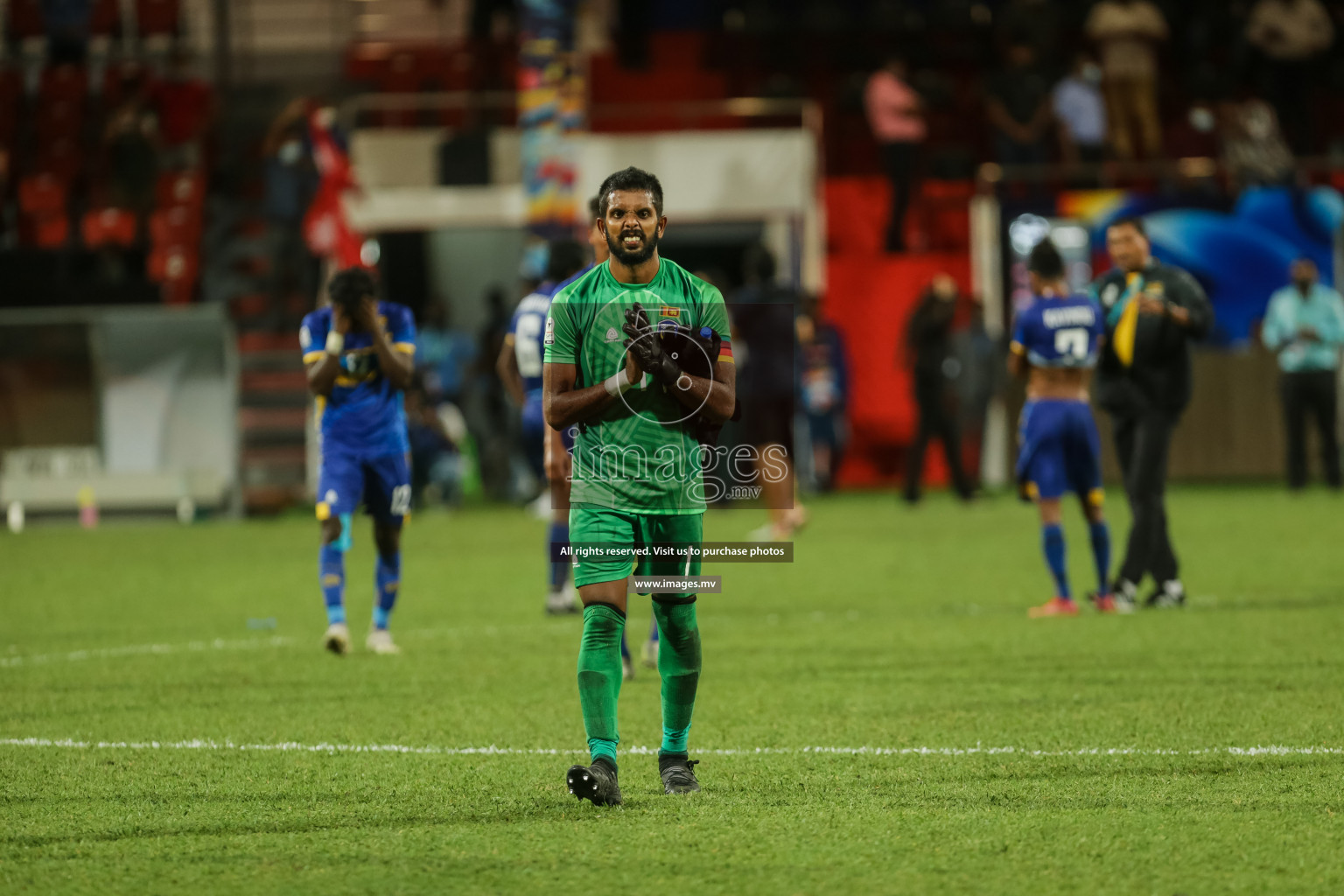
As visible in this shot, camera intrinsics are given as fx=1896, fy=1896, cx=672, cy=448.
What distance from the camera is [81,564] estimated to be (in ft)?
56.3

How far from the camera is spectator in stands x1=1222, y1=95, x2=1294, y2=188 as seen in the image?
25.0 meters

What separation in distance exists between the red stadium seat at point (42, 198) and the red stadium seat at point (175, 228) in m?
1.59

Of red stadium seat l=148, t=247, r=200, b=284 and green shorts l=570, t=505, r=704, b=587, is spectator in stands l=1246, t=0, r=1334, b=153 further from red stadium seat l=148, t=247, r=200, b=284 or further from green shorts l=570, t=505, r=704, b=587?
green shorts l=570, t=505, r=704, b=587

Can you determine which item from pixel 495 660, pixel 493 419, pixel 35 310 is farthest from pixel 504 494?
pixel 495 660

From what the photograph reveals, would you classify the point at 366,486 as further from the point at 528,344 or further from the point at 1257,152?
the point at 1257,152

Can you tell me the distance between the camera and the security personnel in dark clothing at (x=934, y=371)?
21453mm

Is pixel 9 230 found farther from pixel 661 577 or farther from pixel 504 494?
pixel 661 577

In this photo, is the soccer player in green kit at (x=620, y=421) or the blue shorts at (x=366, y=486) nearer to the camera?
the soccer player in green kit at (x=620, y=421)

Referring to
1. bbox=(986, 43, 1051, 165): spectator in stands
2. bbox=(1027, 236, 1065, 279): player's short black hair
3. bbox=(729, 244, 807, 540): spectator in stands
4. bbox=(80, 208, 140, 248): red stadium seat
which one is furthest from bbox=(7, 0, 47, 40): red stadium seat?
bbox=(1027, 236, 1065, 279): player's short black hair

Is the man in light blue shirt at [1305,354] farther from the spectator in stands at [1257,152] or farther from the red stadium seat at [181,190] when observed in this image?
the red stadium seat at [181,190]

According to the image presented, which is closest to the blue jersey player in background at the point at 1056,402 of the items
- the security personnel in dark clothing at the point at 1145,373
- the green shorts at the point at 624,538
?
the security personnel in dark clothing at the point at 1145,373

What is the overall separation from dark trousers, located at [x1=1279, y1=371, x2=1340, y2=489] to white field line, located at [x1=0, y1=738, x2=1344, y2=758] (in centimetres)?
1576

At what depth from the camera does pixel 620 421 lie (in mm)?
6266

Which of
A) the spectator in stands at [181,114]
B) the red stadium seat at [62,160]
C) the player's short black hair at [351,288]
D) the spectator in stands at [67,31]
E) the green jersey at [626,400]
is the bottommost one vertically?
the green jersey at [626,400]
